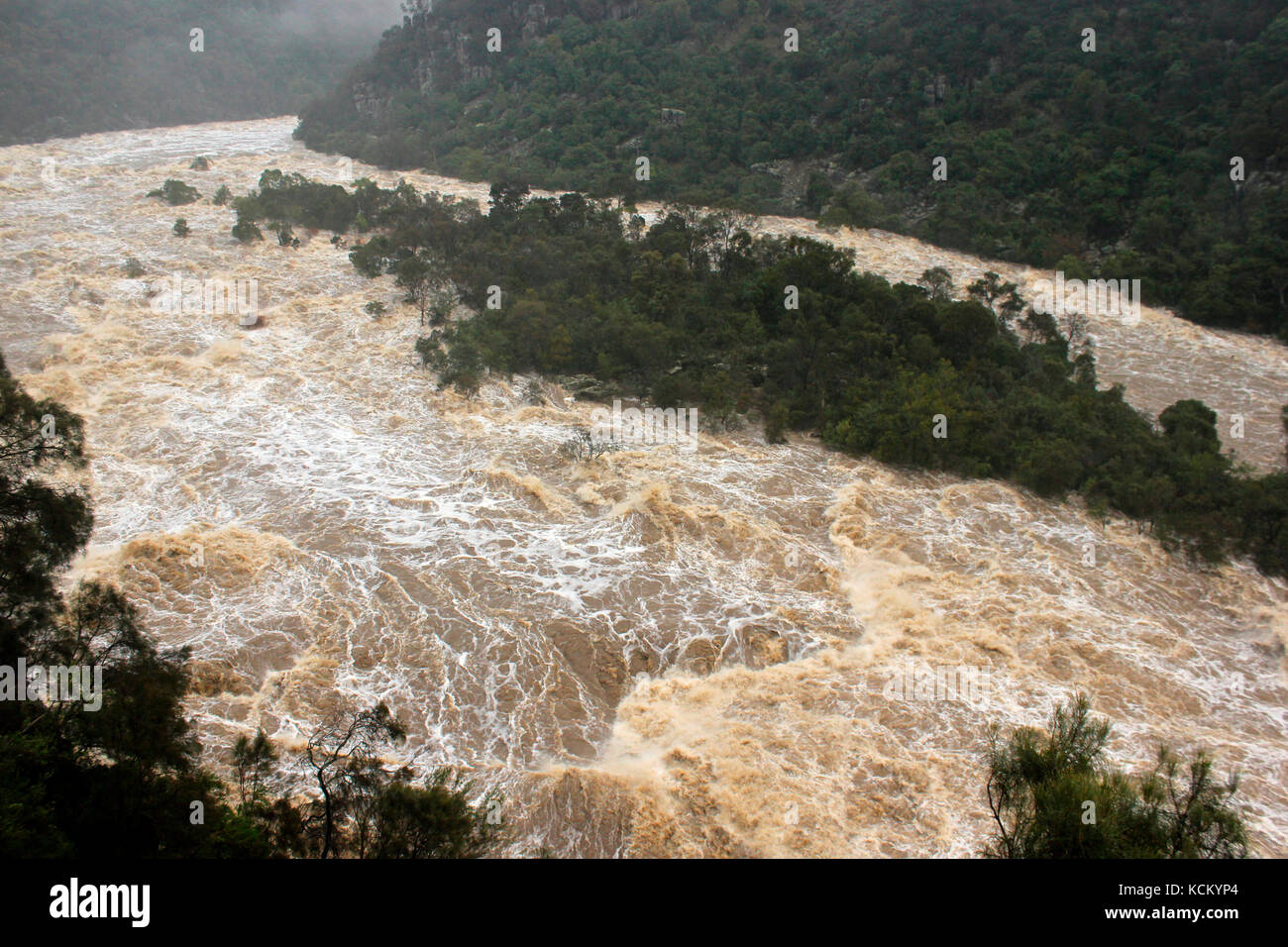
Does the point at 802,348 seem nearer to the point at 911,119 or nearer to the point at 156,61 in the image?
the point at 911,119

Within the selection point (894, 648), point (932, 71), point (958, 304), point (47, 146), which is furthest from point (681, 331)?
point (47, 146)

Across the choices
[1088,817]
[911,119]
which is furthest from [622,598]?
[911,119]

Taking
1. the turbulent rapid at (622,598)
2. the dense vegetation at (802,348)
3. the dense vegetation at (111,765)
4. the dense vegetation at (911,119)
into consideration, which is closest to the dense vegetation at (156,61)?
the dense vegetation at (911,119)

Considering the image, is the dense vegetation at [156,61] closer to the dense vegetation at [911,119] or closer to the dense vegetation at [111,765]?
the dense vegetation at [911,119]

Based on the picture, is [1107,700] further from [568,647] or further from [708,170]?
[708,170]

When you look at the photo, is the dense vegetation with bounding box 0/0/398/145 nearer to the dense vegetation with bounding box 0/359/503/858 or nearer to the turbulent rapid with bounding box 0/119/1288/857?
the turbulent rapid with bounding box 0/119/1288/857

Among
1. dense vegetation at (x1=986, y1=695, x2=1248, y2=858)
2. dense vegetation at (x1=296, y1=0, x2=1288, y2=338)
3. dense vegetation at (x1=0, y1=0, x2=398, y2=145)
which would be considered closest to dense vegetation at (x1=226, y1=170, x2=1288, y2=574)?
dense vegetation at (x1=296, y1=0, x2=1288, y2=338)
